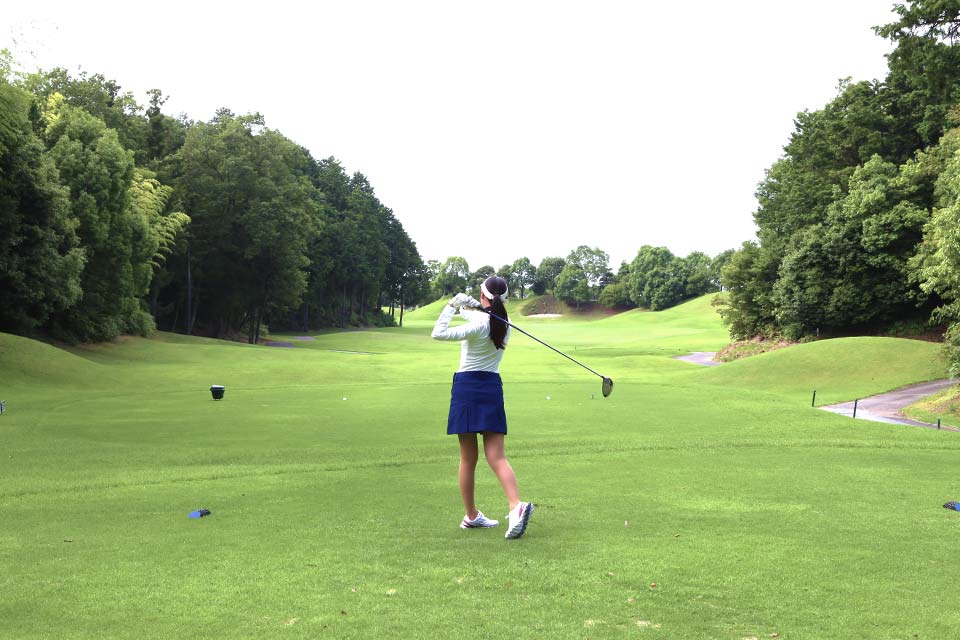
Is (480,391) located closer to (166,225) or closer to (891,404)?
(891,404)

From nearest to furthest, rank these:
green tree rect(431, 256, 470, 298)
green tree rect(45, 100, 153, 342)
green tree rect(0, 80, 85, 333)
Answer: green tree rect(0, 80, 85, 333), green tree rect(45, 100, 153, 342), green tree rect(431, 256, 470, 298)

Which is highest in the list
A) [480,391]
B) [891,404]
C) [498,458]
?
[480,391]

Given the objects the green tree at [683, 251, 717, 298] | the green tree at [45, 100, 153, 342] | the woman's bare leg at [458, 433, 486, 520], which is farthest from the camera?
the green tree at [683, 251, 717, 298]

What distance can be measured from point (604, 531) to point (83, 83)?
62970 millimetres

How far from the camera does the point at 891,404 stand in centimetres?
2616

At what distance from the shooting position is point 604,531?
7.56 m

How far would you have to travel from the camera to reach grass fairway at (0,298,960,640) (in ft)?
17.0

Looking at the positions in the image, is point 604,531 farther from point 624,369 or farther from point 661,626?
point 624,369

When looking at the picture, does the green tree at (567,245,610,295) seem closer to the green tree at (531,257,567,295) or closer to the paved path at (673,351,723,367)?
the green tree at (531,257,567,295)

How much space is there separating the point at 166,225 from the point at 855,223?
44.8 meters

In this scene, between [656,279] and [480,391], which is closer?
[480,391]

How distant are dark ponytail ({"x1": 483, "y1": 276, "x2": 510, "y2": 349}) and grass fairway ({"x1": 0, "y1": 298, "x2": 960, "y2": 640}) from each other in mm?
1916

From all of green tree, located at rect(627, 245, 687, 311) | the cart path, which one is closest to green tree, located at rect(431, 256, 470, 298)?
green tree, located at rect(627, 245, 687, 311)

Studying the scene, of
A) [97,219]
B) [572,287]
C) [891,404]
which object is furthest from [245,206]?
[572,287]
